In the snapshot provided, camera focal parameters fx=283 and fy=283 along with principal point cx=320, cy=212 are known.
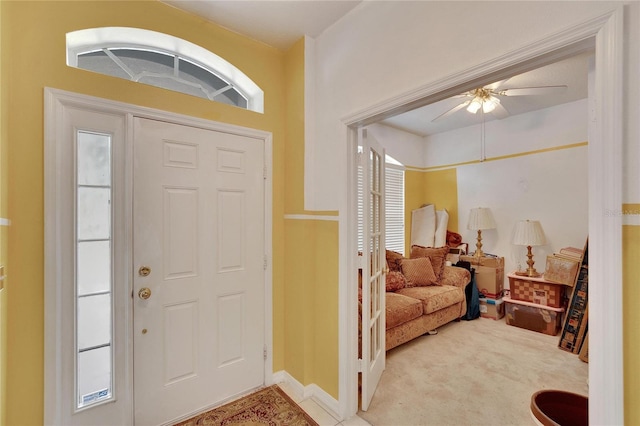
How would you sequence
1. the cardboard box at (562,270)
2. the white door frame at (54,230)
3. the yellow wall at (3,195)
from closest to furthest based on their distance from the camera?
the yellow wall at (3,195) < the white door frame at (54,230) < the cardboard box at (562,270)

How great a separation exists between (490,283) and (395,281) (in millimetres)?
1562

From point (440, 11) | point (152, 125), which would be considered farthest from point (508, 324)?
point (152, 125)

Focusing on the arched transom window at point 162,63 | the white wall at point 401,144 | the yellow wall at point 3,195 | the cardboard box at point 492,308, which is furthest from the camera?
the white wall at point 401,144

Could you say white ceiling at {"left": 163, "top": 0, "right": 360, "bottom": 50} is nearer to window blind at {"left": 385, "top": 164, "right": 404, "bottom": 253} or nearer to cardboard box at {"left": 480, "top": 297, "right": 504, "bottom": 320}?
window blind at {"left": 385, "top": 164, "right": 404, "bottom": 253}

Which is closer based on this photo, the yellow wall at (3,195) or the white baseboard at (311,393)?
the yellow wall at (3,195)

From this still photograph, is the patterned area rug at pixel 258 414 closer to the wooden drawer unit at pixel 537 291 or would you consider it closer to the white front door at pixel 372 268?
the white front door at pixel 372 268

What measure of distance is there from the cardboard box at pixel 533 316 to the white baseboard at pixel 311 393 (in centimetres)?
291

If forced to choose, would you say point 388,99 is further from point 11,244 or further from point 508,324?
point 508,324

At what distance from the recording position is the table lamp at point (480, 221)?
418 cm

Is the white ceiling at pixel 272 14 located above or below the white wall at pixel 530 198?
above

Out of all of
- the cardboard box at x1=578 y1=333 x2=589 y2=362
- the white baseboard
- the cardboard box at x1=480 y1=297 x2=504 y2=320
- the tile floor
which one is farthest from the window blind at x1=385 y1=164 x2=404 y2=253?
the tile floor

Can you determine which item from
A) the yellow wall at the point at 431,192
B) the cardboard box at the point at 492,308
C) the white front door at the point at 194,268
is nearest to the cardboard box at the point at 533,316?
the cardboard box at the point at 492,308

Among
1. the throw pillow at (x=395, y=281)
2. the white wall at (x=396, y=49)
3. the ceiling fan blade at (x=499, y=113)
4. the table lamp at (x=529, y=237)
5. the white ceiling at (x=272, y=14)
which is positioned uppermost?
the white ceiling at (x=272, y=14)

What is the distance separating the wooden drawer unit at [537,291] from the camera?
3436 mm
